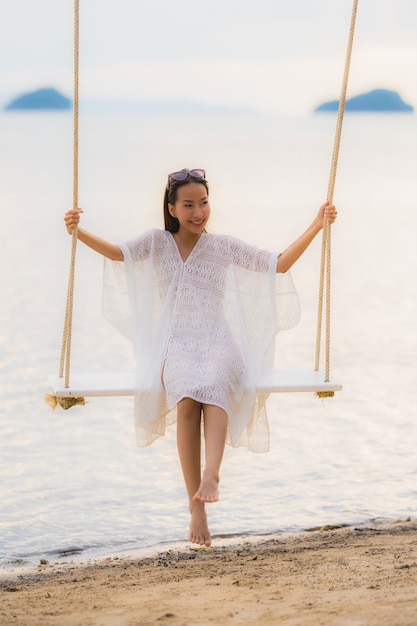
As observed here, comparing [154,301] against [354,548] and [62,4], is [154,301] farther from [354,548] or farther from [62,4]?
[62,4]

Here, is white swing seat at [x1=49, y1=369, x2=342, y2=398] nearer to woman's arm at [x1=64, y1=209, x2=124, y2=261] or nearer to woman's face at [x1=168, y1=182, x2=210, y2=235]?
woman's arm at [x1=64, y1=209, x2=124, y2=261]

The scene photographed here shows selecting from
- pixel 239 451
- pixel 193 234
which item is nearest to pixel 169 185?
pixel 193 234

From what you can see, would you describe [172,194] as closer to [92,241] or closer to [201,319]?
[92,241]

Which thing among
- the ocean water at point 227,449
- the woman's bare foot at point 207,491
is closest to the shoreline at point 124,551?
the ocean water at point 227,449

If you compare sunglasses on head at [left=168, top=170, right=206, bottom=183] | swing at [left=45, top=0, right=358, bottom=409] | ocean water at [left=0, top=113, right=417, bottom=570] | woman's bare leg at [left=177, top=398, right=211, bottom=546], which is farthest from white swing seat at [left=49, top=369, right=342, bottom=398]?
ocean water at [left=0, top=113, right=417, bottom=570]

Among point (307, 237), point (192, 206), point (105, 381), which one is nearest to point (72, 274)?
point (105, 381)

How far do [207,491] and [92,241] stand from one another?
1011 millimetres

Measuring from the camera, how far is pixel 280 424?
748cm

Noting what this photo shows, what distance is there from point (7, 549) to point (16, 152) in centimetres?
3312

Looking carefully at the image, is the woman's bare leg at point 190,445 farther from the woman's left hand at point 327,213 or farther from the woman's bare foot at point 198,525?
the woman's left hand at point 327,213

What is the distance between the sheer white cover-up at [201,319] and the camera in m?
4.07

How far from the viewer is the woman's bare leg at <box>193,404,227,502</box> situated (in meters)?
3.80

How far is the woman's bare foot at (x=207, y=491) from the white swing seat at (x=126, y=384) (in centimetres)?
41

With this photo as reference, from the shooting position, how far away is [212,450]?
3871mm
